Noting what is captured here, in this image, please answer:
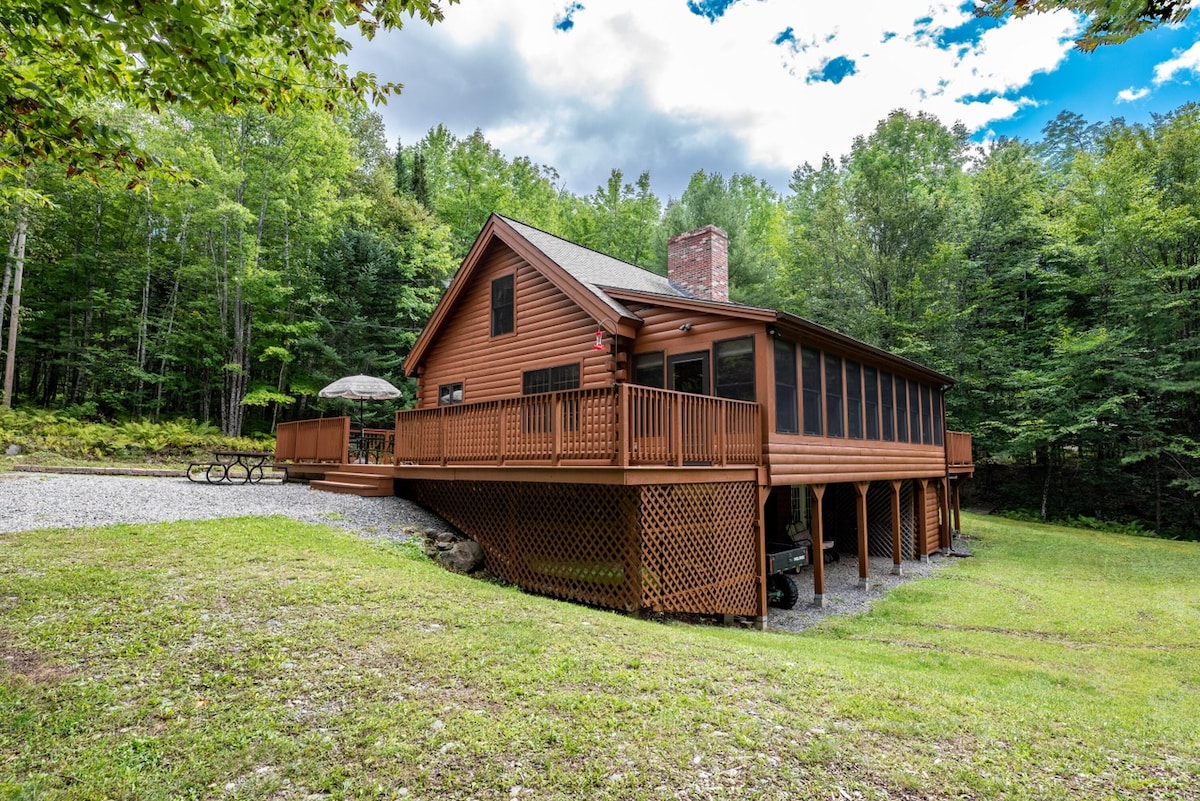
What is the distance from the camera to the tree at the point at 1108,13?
91.5 inches

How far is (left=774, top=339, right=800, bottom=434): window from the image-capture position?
30.5 feet

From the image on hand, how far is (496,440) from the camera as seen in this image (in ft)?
29.1

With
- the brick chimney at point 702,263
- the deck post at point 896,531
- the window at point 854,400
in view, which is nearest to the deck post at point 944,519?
the deck post at point 896,531

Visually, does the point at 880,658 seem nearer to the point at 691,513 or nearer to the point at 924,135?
the point at 691,513

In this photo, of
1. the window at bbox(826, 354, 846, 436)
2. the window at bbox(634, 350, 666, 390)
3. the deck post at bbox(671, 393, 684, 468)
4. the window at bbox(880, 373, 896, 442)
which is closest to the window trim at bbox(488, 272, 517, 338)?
the window at bbox(634, 350, 666, 390)

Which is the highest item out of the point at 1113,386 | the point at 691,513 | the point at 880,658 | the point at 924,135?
the point at 924,135

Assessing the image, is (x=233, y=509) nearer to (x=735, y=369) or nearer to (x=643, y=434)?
(x=643, y=434)

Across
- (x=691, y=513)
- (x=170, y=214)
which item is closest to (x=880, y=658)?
(x=691, y=513)

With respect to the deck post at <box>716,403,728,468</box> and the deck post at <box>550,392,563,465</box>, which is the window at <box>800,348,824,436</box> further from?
the deck post at <box>550,392,563,465</box>

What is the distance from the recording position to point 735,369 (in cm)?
938

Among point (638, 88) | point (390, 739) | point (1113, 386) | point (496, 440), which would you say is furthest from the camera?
point (638, 88)

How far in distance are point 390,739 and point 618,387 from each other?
473 centimetres

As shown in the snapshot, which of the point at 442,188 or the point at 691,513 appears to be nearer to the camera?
the point at 691,513

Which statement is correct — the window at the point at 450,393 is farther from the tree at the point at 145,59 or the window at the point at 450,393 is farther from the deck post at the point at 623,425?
the tree at the point at 145,59
